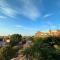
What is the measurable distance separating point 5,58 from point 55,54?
400 cm

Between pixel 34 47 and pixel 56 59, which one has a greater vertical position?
pixel 34 47

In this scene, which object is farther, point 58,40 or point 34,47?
point 58,40

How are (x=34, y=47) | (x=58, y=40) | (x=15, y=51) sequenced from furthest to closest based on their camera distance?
(x=58, y=40)
(x=15, y=51)
(x=34, y=47)

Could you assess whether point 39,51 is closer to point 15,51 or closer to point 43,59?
point 43,59

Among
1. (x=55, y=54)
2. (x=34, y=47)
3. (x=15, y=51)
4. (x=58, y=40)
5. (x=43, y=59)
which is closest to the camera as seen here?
(x=43, y=59)

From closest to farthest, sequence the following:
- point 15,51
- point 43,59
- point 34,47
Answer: point 43,59, point 34,47, point 15,51

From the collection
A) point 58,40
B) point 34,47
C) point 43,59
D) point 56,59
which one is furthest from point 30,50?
point 58,40

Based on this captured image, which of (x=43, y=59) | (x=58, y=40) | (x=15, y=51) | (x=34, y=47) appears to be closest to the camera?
(x=43, y=59)

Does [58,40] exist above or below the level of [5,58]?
above

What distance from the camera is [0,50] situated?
42.0ft

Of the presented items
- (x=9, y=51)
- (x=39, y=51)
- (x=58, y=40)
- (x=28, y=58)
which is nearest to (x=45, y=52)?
(x=39, y=51)

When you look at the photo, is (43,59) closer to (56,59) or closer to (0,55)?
(56,59)

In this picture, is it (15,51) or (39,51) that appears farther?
(15,51)

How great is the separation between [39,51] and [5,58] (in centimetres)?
309
